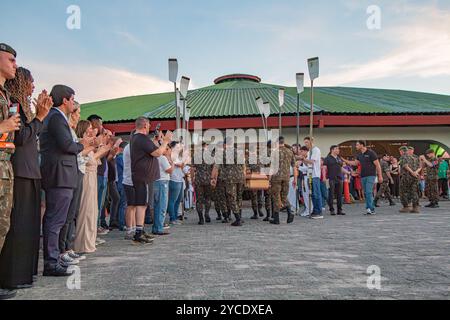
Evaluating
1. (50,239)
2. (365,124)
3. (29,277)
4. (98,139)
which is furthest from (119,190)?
(365,124)

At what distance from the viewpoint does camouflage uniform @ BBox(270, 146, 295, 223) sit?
868cm

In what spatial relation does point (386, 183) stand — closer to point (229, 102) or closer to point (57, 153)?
point (229, 102)

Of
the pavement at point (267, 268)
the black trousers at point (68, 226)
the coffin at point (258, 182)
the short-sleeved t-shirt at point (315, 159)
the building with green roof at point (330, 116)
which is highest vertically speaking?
Answer: the building with green roof at point (330, 116)

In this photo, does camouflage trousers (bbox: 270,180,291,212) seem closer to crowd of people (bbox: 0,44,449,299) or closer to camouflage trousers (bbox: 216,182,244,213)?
crowd of people (bbox: 0,44,449,299)

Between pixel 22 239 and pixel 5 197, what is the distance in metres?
0.57

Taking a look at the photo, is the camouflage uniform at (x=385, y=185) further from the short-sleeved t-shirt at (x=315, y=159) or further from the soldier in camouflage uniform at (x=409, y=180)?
the short-sleeved t-shirt at (x=315, y=159)

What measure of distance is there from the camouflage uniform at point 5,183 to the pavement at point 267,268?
64 cm

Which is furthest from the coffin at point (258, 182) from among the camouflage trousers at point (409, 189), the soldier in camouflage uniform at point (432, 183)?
the soldier in camouflage uniform at point (432, 183)

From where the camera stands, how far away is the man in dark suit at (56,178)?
4.05 meters

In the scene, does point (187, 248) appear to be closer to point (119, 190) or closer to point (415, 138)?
point (119, 190)

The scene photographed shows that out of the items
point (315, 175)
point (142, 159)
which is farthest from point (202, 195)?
point (142, 159)

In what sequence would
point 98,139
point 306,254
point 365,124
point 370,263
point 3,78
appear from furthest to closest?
point 365,124 < point 98,139 < point 306,254 < point 370,263 < point 3,78

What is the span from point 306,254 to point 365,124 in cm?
1510

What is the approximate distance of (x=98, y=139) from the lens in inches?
217
